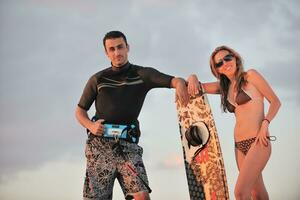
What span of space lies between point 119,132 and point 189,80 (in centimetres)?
122

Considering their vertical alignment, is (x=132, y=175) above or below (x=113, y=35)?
below

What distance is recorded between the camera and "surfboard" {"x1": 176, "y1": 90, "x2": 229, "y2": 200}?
21.3 ft

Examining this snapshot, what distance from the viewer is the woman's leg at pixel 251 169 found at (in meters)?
5.75

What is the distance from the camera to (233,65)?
6.43 m

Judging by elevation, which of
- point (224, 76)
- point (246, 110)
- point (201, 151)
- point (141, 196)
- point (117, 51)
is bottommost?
point (141, 196)

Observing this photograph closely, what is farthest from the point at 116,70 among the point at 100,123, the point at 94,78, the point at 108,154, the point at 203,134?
the point at 203,134

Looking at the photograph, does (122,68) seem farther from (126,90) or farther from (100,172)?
(100,172)

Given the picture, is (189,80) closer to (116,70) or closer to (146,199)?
(116,70)

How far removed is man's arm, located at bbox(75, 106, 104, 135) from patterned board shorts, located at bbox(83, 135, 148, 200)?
14 cm

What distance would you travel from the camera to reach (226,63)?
6418 millimetres

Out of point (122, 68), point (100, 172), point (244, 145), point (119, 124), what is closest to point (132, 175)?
point (100, 172)

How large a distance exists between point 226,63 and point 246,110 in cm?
79

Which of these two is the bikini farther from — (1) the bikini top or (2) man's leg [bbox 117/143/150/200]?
(2) man's leg [bbox 117/143/150/200]

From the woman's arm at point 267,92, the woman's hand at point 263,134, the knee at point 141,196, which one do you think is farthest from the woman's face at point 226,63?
the knee at point 141,196
